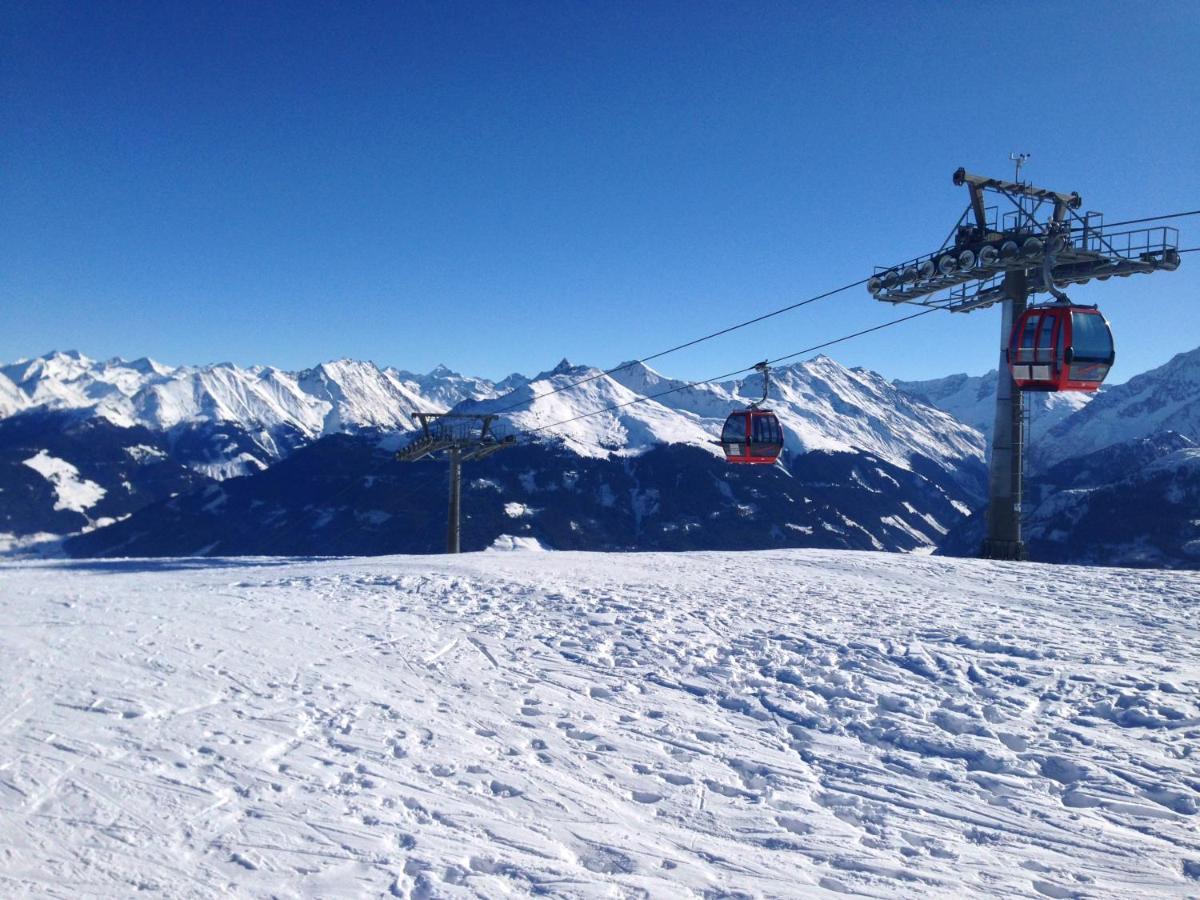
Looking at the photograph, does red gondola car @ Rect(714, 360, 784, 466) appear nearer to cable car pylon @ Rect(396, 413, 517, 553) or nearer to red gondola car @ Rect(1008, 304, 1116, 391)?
cable car pylon @ Rect(396, 413, 517, 553)

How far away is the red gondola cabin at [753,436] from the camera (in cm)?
2923

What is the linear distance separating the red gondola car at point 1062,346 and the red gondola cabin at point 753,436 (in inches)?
431

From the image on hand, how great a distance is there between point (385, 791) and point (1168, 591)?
664 inches

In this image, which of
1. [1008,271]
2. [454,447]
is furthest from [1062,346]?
[454,447]

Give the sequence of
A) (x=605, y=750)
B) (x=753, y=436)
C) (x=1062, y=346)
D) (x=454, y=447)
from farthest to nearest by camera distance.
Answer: (x=454, y=447) < (x=753, y=436) < (x=1062, y=346) < (x=605, y=750)

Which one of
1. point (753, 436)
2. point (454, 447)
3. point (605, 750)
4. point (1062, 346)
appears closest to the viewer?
point (605, 750)

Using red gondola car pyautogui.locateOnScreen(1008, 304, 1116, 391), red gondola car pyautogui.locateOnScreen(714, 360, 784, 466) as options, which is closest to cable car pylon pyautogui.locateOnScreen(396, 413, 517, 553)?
red gondola car pyautogui.locateOnScreen(714, 360, 784, 466)

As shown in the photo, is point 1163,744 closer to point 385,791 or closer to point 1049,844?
point 1049,844

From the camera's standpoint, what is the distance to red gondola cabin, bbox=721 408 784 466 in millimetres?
29234

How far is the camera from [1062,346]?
1828 centimetres

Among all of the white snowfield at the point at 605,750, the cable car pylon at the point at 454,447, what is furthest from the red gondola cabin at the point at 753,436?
the white snowfield at the point at 605,750

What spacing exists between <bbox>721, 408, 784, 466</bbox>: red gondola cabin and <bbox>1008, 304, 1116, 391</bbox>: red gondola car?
1096 centimetres

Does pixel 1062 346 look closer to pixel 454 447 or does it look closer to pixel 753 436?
pixel 753 436

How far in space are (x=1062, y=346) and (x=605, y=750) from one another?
1591 centimetres
